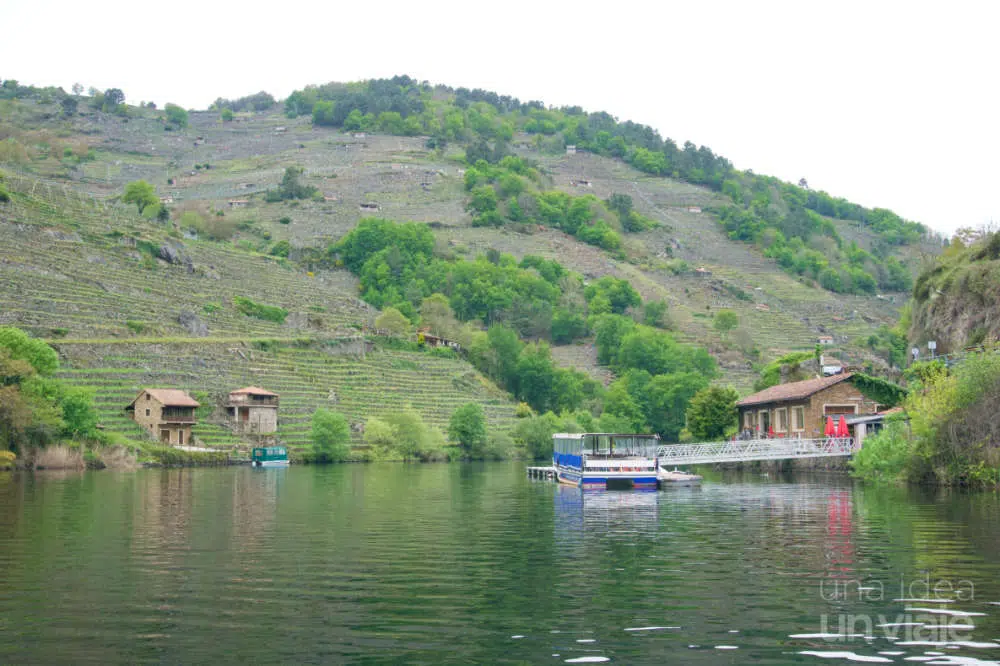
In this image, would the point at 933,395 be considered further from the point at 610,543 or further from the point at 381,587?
the point at 381,587

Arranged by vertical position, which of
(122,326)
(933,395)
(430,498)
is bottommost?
(430,498)

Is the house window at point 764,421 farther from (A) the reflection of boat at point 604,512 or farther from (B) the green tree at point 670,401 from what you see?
(B) the green tree at point 670,401

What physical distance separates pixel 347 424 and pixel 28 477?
36866 millimetres

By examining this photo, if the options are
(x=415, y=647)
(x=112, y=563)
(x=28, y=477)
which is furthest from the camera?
(x=28, y=477)

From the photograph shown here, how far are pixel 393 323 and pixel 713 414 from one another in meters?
61.8

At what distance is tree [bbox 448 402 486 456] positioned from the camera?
325 ft

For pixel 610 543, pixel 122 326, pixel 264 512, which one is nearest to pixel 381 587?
pixel 610 543

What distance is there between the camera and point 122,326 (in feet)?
311

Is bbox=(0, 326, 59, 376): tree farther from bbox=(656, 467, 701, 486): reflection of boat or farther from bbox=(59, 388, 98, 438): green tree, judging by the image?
bbox=(656, 467, 701, 486): reflection of boat

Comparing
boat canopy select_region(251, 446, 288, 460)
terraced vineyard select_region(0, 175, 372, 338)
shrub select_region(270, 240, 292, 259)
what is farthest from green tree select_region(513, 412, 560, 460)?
shrub select_region(270, 240, 292, 259)

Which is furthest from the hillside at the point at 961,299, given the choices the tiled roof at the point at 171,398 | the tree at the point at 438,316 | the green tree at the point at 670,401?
the tree at the point at 438,316

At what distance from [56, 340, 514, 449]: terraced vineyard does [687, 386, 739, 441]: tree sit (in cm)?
3082

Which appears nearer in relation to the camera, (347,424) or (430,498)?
(430,498)

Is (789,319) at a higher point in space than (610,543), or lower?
higher
